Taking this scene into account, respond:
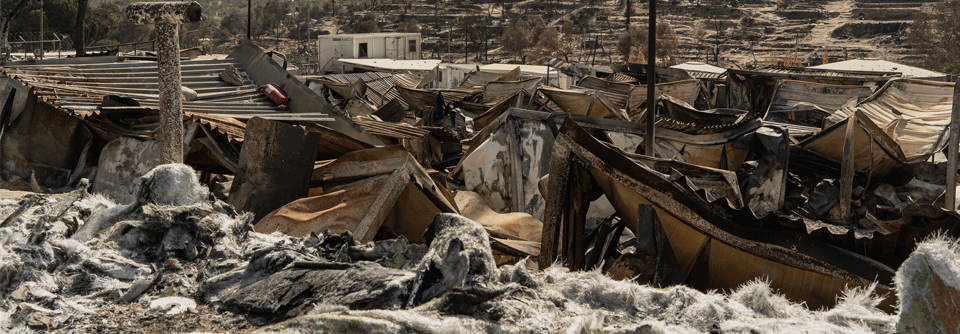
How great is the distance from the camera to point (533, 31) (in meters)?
47.5

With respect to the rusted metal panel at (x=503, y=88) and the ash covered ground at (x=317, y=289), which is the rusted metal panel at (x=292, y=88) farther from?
the rusted metal panel at (x=503, y=88)

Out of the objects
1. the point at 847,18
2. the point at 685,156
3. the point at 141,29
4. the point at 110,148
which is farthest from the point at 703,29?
the point at 110,148

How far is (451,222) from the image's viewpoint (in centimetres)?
286

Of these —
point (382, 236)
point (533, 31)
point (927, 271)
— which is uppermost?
point (533, 31)

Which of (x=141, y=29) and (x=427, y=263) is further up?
(x=141, y=29)

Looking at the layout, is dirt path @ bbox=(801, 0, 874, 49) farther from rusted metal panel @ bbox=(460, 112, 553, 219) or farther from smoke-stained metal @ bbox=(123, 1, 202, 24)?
smoke-stained metal @ bbox=(123, 1, 202, 24)

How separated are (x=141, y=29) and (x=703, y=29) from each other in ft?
125

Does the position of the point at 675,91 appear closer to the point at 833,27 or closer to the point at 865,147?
the point at 865,147

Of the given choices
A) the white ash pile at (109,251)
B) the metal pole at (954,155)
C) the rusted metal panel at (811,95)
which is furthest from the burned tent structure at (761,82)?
the white ash pile at (109,251)

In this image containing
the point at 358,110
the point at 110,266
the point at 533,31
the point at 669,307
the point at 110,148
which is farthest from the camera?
the point at 533,31

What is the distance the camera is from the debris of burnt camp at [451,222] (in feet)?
7.83

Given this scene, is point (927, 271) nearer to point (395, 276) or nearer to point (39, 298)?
point (395, 276)

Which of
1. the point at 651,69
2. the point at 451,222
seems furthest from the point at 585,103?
the point at 451,222

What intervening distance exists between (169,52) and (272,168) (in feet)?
3.85
